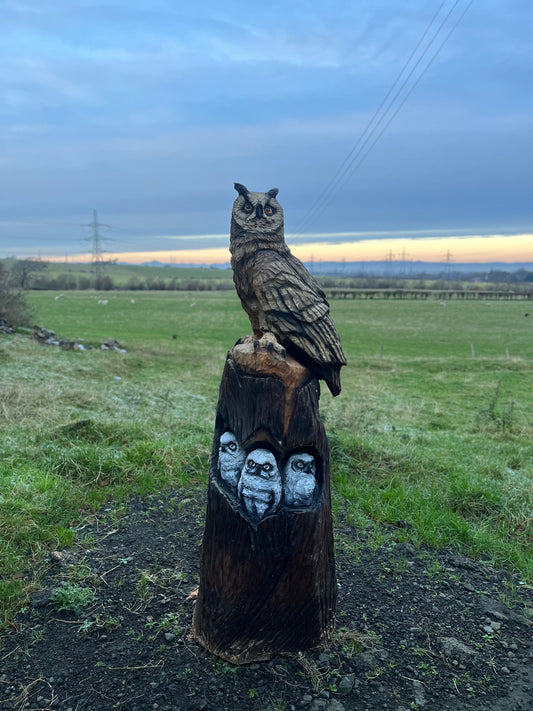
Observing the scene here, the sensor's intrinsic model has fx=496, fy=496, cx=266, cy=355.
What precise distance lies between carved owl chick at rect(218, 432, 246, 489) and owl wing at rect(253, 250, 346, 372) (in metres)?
0.82

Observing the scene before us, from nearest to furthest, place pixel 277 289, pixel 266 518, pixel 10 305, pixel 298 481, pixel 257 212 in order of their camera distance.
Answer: pixel 266 518 < pixel 298 481 < pixel 277 289 < pixel 257 212 < pixel 10 305

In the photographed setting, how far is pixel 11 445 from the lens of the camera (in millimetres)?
6930

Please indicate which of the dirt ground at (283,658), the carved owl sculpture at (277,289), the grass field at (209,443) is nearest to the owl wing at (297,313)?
the carved owl sculpture at (277,289)

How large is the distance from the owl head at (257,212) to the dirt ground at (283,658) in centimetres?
315

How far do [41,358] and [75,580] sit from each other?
37.7ft

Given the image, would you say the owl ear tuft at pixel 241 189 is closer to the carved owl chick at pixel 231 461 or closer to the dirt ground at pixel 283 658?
the carved owl chick at pixel 231 461

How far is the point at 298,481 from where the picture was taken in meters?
3.52

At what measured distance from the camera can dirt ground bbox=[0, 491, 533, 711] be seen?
3.23 m

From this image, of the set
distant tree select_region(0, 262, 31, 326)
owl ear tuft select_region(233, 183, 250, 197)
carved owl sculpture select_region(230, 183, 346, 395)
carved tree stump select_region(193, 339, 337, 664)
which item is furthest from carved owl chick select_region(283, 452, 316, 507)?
distant tree select_region(0, 262, 31, 326)

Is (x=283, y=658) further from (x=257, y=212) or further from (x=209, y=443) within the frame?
(x=209, y=443)

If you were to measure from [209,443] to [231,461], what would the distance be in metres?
4.18

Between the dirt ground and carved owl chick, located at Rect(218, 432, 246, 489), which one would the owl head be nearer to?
carved owl chick, located at Rect(218, 432, 246, 489)

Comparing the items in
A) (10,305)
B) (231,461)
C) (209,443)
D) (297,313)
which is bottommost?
(209,443)

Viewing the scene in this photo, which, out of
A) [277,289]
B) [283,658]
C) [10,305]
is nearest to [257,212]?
[277,289]
